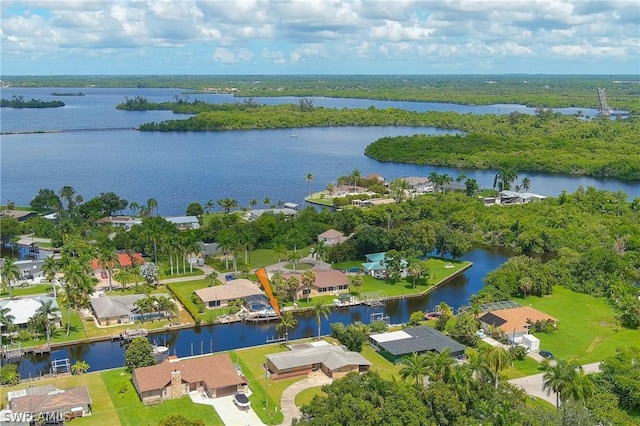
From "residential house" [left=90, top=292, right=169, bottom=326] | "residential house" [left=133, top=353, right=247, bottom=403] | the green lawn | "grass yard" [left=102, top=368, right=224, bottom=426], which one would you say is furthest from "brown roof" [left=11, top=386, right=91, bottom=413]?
"residential house" [left=90, top=292, right=169, bottom=326]

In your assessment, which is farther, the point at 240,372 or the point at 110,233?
the point at 110,233

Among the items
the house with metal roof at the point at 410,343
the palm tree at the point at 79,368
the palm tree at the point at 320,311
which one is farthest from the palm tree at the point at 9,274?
the house with metal roof at the point at 410,343

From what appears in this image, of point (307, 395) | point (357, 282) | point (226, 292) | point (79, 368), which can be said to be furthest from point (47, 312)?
point (357, 282)

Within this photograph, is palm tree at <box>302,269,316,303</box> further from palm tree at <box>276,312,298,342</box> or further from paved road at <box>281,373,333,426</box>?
paved road at <box>281,373,333,426</box>

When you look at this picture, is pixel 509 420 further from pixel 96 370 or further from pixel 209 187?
pixel 209 187

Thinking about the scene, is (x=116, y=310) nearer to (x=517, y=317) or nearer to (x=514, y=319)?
(x=514, y=319)

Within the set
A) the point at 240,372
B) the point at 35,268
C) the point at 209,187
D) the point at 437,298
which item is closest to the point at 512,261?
the point at 437,298
